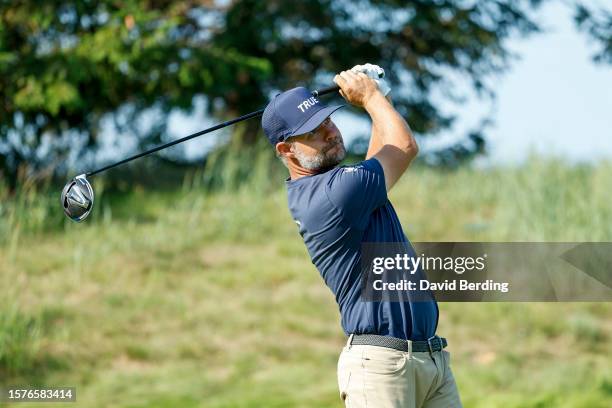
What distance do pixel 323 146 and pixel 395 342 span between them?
85cm

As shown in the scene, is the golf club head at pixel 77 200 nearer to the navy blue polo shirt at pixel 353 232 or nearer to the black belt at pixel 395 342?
the navy blue polo shirt at pixel 353 232

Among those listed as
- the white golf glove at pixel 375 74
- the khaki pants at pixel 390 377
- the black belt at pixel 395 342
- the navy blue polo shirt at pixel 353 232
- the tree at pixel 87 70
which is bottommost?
the khaki pants at pixel 390 377

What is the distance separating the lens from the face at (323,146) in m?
3.87

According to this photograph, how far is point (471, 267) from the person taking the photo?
7.53m

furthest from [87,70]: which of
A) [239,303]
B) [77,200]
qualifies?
[77,200]

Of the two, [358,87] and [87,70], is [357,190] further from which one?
[87,70]

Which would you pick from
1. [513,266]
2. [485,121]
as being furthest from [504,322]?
[485,121]

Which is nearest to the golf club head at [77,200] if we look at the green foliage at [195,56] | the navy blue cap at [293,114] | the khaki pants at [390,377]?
the navy blue cap at [293,114]

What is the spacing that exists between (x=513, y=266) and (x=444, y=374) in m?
6.19

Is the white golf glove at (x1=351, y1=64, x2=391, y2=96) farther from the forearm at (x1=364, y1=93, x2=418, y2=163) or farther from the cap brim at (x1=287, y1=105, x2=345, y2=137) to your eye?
the cap brim at (x1=287, y1=105, x2=345, y2=137)

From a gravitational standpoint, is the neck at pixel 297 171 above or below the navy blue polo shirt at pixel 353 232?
above

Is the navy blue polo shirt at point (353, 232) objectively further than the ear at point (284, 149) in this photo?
No

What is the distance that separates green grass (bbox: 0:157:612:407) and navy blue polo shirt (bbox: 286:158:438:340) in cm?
386

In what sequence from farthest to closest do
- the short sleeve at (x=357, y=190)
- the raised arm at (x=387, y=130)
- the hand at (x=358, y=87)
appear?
the hand at (x=358, y=87) → the raised arm at (x=387, y=130) → the short sleeve at (x=357, y=190)
